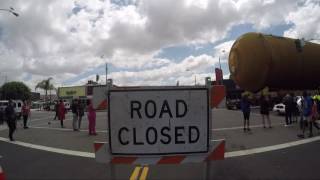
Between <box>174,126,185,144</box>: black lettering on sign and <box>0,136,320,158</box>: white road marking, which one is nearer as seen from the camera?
<box>174,126,185,144</box>: black lettering on sign

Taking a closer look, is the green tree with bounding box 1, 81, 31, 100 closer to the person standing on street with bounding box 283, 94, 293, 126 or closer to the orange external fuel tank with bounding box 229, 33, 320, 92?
the person standing on street with bounding box 283, 94, 293, 126

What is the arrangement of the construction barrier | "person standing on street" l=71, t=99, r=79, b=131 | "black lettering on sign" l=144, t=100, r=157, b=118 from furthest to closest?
"person standing on street" l=71, t=99, r=79, b=131, the construction barrier, "black lettering on sign" l=144, t=100, r=157, b=118

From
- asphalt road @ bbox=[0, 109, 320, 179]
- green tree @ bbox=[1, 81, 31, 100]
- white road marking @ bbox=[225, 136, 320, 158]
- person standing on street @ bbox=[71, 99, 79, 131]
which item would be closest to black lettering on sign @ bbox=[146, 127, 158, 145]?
asphalt road @ bbox=[0, 109, 320, 179]

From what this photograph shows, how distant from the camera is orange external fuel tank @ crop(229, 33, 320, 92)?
635 inches

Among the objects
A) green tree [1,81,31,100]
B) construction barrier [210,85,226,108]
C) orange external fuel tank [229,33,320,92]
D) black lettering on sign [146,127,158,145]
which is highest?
green tree [1,81,31,100]

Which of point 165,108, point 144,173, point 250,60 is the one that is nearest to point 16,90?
point 250,60

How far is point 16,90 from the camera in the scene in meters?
119

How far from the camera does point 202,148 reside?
5.40 metres

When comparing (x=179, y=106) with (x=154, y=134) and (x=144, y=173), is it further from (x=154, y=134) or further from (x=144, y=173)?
(x=144, y=173)

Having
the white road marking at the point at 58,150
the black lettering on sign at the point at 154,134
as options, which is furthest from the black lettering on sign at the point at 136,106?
the white road marking at the point at 58,150

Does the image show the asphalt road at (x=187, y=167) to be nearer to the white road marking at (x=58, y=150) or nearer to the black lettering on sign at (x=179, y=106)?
the white road marking at (x=58, y=150)

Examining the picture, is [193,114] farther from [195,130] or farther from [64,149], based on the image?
[64,149]

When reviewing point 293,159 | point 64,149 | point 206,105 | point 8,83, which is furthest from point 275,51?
point 8,83

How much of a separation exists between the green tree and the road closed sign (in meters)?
117
